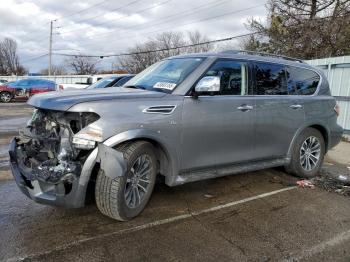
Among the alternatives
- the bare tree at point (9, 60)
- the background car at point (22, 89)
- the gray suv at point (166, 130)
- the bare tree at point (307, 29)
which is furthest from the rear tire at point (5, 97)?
the bare tree at point (9, 60)

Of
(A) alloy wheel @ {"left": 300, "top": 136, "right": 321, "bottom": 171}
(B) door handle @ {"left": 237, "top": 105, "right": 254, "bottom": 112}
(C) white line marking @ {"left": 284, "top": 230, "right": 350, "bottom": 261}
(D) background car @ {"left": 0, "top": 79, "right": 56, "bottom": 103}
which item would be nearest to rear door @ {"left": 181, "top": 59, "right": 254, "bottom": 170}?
(B) door handle @ {"left": 237, "top": 105, "right": 254, "bottom": 112}

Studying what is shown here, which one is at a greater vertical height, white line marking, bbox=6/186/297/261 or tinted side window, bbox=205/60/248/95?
tinted side window, bbox=205/60/248/95

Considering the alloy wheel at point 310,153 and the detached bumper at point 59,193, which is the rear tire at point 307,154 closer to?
the alloy wheel at point 310,153

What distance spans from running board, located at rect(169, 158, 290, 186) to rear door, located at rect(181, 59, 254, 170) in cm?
8

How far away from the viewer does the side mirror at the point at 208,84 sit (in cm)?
462

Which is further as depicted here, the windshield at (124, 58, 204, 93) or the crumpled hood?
the windshield at (124, 58, 204, 93)

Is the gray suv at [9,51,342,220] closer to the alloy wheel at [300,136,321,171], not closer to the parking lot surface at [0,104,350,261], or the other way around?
the alloy wheel at [300,136,321,171]

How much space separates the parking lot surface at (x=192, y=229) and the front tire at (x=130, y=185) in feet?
0.61

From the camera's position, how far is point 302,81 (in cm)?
630

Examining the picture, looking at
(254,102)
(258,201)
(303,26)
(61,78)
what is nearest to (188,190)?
(258,201)

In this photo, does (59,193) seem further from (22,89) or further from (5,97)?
(22,89)

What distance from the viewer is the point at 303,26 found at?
2028 cm

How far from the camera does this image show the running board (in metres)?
4.64

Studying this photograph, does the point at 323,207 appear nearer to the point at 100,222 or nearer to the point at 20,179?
the point at 100,222
